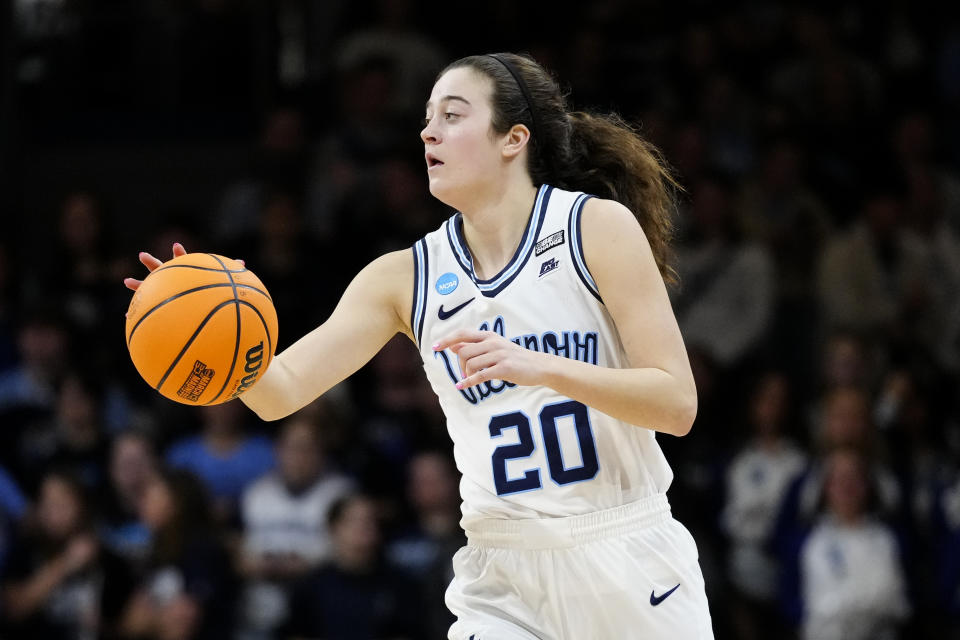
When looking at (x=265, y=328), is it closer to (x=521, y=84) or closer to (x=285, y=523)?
(x=521, y=84)

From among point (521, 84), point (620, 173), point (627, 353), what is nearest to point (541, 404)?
point (627, 353)

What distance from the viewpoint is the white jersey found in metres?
4.05

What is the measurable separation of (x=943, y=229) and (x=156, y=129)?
20.4 feet

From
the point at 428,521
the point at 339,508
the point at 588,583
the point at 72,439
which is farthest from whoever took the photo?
the point at 72,439

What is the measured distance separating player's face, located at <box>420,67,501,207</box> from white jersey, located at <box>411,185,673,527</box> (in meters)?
0.21

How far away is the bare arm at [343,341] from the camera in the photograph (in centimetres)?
420

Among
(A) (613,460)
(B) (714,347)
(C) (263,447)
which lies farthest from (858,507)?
(A) (613,460)

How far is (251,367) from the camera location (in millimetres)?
3998

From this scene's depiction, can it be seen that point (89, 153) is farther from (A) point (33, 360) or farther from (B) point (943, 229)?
(B) point (943, 229)

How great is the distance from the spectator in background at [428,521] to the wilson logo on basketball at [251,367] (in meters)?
3.95

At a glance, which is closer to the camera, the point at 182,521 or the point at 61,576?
the point at 182,521

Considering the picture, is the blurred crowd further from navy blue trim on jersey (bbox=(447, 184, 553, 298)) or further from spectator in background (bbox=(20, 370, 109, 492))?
navy blue trim on jersey (bbox=(447, 184, 553, 298))

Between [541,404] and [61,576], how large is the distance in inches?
199

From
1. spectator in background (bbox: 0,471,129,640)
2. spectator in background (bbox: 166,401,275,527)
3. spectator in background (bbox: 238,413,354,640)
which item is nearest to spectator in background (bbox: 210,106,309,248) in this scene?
spectator in background (bbox: 166,401,275,527)
